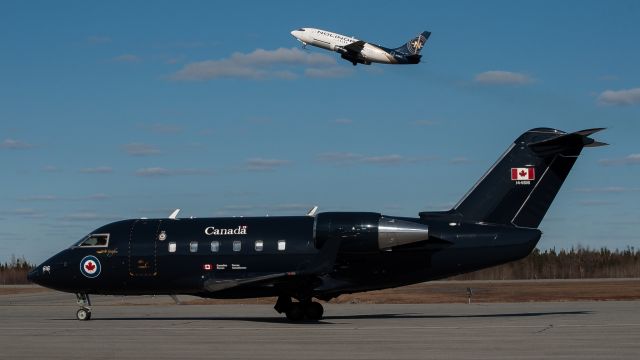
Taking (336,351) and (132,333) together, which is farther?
(132,333)

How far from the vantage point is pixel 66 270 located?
30375mm

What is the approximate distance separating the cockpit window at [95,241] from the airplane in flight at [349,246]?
0.73m

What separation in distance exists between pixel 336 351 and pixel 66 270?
14404 mm

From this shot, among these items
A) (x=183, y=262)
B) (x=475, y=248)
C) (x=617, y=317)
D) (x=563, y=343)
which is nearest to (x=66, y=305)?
(x=183, y=262)

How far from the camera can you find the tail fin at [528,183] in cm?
2748

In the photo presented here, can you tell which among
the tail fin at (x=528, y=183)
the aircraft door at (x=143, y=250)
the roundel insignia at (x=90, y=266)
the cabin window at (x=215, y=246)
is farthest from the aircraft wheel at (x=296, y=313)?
the roundel insignia at (x=90, y=266)

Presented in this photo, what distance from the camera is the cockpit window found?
30.5 m

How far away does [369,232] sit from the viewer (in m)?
26.9

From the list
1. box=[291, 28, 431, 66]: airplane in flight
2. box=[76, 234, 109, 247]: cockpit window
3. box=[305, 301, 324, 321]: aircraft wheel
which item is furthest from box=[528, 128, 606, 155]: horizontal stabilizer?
box=[291, 28, 431, 66]: airplane in flight

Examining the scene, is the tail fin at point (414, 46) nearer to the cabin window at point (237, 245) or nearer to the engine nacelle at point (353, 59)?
the engine nacelle at point (353, 59)

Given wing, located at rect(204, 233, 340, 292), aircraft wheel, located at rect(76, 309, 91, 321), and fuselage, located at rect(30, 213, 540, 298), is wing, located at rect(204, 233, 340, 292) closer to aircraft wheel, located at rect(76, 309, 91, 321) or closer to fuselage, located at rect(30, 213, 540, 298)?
fuselage, located at rect(30, 213, 540, 298)

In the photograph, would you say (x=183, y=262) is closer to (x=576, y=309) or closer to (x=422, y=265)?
(x=422, y=265)

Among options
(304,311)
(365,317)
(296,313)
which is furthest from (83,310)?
(365,317)

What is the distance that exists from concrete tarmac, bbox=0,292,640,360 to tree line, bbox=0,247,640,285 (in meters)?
31.0
